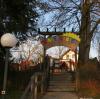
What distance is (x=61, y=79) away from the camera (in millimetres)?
28531

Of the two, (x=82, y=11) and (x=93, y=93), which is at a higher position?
(x=82, y=11)

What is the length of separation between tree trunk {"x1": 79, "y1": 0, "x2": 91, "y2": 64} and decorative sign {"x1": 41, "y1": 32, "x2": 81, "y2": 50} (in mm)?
1480

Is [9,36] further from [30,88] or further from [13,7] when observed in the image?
[13,7]

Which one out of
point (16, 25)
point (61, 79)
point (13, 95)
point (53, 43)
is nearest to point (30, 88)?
point (13, 95)

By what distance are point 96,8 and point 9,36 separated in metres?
14.5

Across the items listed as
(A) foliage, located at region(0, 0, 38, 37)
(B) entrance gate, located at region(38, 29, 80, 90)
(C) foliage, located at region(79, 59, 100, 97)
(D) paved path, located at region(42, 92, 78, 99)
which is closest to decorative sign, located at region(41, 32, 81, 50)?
(B) entrance gate, located at region(38, 29, 80, 90)

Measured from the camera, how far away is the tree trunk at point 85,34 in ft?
99.3

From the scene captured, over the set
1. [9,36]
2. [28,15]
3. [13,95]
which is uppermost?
[28,15]

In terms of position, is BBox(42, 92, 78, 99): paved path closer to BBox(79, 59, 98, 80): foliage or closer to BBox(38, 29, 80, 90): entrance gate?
BBox(79, 59, 98, 80): foliage

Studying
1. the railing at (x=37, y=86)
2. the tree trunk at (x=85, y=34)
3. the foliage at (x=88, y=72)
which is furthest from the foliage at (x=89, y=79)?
the tree trunk at (x=85, y=34)

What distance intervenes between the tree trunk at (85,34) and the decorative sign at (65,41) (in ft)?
4.86

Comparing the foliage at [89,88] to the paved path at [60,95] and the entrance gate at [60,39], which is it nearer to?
the paved path at [60,95]

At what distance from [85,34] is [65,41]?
189cm

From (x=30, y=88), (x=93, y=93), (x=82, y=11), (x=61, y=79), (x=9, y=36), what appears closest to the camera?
(x=9, y=36)
